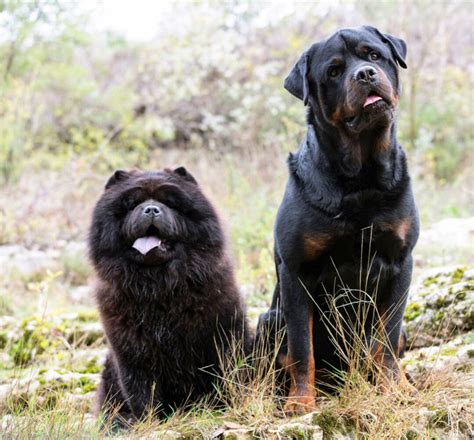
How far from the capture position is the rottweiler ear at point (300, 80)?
12.0 feet

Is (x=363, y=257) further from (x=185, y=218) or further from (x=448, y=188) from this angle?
(x=448, y=188)

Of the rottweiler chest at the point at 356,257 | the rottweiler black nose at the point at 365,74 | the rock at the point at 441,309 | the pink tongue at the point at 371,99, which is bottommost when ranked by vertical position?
the rock at the point at 441,309

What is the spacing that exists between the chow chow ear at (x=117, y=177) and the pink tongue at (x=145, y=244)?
54 centimetres

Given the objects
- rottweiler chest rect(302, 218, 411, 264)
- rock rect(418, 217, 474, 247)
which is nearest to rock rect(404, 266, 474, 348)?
rottweiler chest rect(302, 218, 411, 264)

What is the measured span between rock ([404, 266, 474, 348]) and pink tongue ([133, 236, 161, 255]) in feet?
6.11

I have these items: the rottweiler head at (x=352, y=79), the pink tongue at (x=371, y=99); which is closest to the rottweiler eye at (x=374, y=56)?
the rottweiler head at (x=352, y=79)

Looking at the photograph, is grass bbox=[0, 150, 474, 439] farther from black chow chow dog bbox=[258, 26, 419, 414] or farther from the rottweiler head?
the rottweiler head

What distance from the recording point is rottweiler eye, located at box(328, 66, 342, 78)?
11.7ft

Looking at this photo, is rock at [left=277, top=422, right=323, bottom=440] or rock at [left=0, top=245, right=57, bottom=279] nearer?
rock at [left=277, top=422, right=323, bottom=440]

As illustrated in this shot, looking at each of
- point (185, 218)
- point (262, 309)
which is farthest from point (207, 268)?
point (262, 309)

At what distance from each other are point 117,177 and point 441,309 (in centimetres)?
253

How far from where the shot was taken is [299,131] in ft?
35.2

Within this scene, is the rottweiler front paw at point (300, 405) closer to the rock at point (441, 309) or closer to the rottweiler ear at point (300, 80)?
Answer: the rock at point (441, 309)

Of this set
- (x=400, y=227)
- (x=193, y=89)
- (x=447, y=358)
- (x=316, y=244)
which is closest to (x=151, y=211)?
(x=316, y=244)
